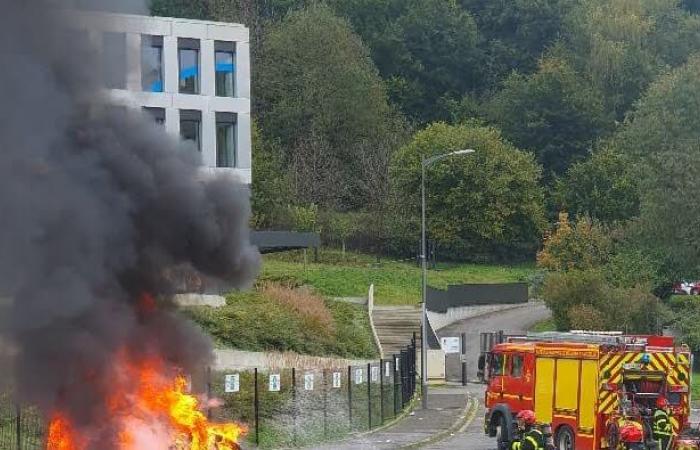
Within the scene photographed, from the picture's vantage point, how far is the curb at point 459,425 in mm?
36081

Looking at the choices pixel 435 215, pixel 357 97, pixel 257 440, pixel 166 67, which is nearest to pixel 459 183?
pixel 435 215

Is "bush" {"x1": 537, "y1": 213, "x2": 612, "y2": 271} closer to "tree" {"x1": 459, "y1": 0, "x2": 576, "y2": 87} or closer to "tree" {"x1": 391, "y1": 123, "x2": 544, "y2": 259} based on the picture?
"tree" {"x1": 391, "y1": 123, "x2": 544, "y2": 259}

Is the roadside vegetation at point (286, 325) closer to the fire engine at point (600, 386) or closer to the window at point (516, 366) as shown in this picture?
the window at point (516, 366)

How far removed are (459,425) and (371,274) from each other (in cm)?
3233

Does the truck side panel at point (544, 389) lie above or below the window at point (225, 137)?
below

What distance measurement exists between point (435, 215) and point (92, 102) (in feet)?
217

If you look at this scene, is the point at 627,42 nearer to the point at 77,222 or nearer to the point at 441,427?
the point at 441,427

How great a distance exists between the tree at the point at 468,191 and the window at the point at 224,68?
85.4ft

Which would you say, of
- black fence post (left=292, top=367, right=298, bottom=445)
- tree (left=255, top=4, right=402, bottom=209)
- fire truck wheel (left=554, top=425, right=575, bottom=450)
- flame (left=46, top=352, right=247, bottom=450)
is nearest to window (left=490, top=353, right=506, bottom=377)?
fire truck wheel (left=554, top=425, right=575, bottom=450)

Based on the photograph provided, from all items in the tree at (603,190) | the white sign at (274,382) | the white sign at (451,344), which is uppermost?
the tree at (603,190)

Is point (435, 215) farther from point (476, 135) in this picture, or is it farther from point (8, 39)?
point (8, 39)

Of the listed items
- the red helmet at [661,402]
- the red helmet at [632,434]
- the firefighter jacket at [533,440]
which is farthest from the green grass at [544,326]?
the firefighter jacket at [533,440]

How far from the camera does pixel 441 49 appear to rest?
11006 centimetres

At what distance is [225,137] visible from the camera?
61.2 m
